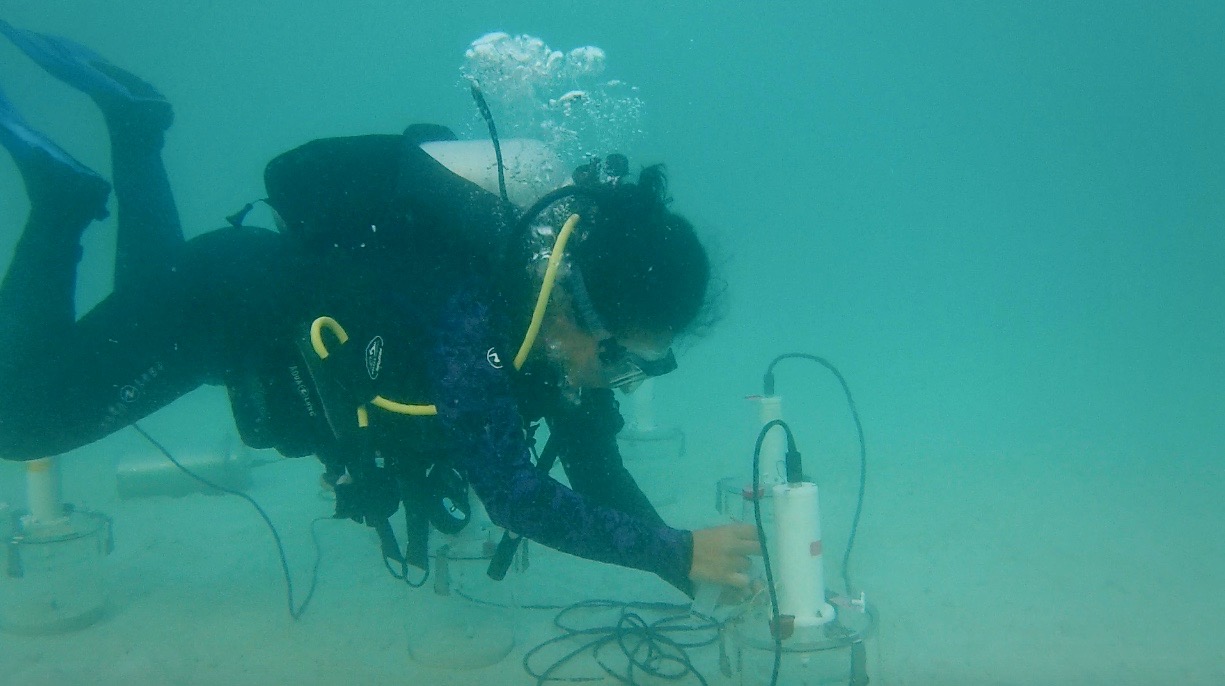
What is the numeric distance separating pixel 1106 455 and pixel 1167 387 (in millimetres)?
4738

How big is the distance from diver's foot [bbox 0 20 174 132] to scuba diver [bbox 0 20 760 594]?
2.09ft

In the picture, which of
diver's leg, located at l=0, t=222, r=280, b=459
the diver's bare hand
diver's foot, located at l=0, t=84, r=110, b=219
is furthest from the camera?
diver's foot, located at l=0, t=84, r=110, b=219

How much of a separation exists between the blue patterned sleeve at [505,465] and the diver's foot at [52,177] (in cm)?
189

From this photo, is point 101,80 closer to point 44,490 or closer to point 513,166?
point 44,490

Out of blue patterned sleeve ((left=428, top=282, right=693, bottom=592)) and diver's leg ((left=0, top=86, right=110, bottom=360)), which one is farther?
diver's leg ((left=0, top=86, right=110, bottom=360))

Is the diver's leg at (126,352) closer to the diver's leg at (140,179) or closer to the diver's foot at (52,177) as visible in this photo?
the diver's foot at (52,177)

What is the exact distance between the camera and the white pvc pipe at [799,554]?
199 centimetres

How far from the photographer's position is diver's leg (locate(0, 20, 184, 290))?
306cm

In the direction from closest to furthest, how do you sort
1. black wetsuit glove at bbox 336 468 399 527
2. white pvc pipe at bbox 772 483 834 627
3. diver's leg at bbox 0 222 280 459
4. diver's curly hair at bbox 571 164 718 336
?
diver's curly hair at bbox 571 164 718 336, white pvc pipe at bbox 772 483 834 627, black wetsuit glove at bbox 336 468 399 527, diver's leg at bbox 0 222 280 459

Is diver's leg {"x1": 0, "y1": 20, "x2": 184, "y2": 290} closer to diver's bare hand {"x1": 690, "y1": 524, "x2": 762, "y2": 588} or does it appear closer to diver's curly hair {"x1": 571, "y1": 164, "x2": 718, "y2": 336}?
diver's curly hair {"x1": 571, "y1": 164, "x2": 718, "y2": 336}

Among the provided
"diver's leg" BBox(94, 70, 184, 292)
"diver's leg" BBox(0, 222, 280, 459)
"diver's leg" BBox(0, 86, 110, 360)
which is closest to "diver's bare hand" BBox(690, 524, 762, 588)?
"diver's leg" BBox(0, 222, 280, 459)

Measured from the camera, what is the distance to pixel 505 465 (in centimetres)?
177

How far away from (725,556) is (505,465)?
25.2 inches

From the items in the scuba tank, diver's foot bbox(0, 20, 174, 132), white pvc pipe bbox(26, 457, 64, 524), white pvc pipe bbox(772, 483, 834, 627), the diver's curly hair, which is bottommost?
white pvc pipe bbox(26, 457, 64, 524)
